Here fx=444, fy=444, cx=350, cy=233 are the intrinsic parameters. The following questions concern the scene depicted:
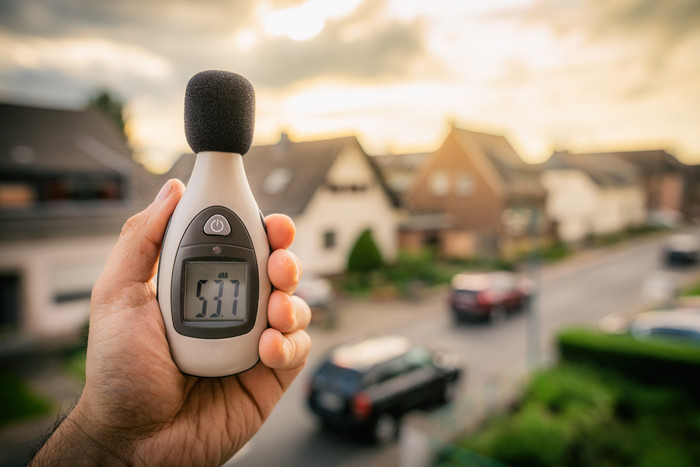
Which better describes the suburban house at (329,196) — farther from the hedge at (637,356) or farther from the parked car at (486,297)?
the hedge at (637,356)

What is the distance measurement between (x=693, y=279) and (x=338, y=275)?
16444mm

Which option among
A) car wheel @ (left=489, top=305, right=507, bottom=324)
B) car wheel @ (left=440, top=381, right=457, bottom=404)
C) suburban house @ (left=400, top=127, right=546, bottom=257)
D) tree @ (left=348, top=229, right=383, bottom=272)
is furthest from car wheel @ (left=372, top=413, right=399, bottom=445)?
suburban house @ (left=400, top=127, right=546, bottom=257)

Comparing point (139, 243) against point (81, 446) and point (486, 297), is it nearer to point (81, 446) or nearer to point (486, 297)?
point (81, 446)

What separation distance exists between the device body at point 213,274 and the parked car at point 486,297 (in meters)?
12.2

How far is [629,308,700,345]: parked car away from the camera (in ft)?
31.6

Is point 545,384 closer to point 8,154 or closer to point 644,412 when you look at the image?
point 644,412

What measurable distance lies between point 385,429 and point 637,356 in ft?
17.4

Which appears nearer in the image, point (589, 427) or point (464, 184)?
point (589, 427)

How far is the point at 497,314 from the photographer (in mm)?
13164

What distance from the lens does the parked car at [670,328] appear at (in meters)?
9.63

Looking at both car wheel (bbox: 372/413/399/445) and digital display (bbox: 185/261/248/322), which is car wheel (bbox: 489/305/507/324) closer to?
car wheel (bbox: 372/413/399/445)

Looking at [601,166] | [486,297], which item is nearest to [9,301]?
[486,297]

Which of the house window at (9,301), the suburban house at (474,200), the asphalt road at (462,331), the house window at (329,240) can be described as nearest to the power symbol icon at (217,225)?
the asphalt road at (462,331)

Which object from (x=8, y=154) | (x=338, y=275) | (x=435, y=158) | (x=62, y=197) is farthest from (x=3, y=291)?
(x=435, y=158)
